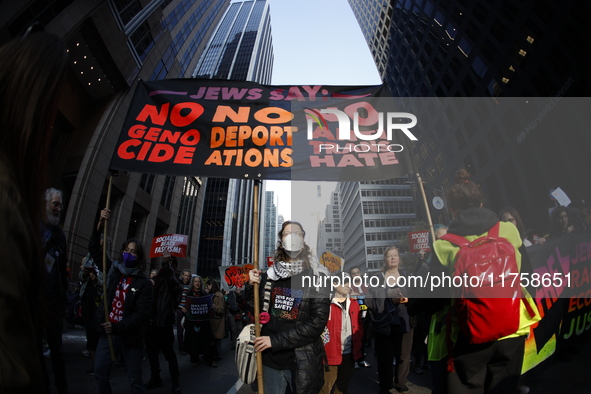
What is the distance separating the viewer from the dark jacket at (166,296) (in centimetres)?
589

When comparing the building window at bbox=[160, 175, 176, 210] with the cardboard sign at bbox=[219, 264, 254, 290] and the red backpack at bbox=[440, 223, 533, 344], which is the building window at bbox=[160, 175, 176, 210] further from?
the red backpack at bbox=[440, 223, 533, 344]

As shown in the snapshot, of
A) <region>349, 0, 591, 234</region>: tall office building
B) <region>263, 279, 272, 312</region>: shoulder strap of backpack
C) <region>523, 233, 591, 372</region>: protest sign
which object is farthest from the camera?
<region>349, 0, 591, 234</region>: tall office building

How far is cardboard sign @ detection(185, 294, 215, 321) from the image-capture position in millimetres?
7783

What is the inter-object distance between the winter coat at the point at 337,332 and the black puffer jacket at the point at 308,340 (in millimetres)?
1588

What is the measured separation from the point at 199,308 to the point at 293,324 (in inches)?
218

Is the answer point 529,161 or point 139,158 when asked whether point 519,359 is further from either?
point 529,161

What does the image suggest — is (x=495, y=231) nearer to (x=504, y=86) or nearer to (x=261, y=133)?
(x=261, y=133)

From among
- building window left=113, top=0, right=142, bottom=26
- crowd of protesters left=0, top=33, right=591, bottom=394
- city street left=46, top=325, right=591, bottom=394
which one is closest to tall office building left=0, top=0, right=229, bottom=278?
building window left=113, top=0, right=142, bottom=26

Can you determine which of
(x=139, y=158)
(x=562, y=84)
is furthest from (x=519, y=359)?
(x=562, y=84)

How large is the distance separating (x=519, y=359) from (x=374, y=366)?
250 inches

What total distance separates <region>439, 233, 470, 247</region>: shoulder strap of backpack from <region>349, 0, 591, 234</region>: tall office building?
68.3 ft

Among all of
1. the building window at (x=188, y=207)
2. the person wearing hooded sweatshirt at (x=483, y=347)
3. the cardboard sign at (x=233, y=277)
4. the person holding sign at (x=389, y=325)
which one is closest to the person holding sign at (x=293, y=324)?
the person wearing hooded sweatshirt at (x=483, y=347)

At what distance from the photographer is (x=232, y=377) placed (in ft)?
21.0

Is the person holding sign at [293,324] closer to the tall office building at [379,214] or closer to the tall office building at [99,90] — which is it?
the tall office building at [99,90]
